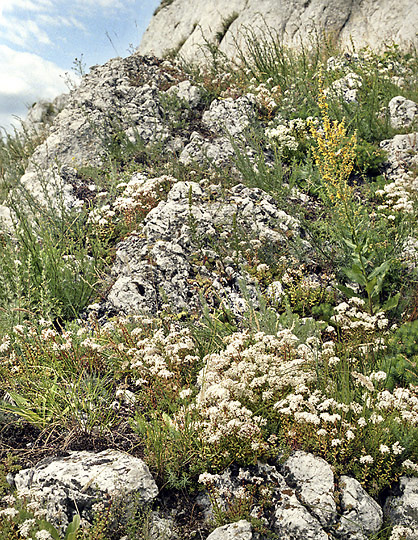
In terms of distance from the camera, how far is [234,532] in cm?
257

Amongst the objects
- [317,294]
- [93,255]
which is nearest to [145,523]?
[317,294]

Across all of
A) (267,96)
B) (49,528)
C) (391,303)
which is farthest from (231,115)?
(49,528)

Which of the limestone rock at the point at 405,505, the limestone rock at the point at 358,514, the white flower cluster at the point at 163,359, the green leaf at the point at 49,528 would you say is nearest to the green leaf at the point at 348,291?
the white flower cluster at the point at 163,359

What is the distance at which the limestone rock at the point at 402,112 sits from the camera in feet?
25.0

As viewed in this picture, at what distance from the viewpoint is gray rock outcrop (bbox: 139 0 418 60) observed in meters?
11.0

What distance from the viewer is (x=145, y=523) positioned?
2.70 m

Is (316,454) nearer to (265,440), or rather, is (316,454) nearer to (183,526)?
(265,440)

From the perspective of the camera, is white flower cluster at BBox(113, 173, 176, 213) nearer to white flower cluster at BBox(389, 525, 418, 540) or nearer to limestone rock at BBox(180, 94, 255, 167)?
limestone rock at BBox(180, 94, 255, 167)

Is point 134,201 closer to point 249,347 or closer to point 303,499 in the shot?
point 249,347

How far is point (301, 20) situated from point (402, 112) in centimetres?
689

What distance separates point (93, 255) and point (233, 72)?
6.07 metres

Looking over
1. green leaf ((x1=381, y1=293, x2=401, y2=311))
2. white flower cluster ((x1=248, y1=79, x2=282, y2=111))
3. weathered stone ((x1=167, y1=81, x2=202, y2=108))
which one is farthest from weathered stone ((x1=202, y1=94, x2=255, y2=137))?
green leaf ((x1=381, y1=293, x2=401, y2=311))

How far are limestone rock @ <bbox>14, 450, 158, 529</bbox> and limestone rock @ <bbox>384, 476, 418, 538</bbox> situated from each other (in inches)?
61.3

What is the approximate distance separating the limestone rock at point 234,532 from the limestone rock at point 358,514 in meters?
0.57
